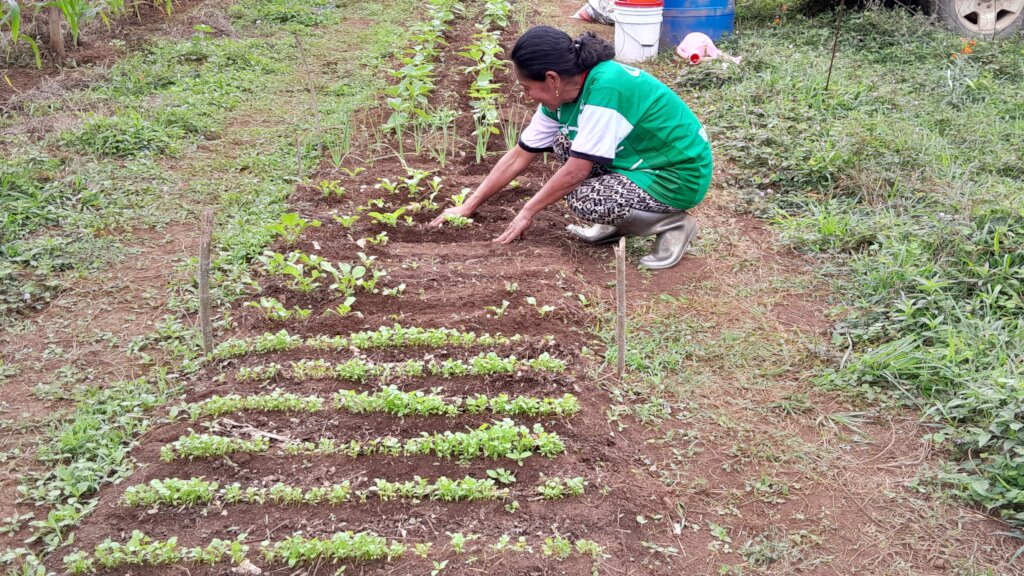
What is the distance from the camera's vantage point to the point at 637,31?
22.2 ft

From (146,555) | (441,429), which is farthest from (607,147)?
(146,555)

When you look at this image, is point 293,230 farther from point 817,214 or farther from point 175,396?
point 817,214

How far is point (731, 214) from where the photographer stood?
4.43 m

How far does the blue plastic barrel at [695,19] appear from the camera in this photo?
6.93 meters

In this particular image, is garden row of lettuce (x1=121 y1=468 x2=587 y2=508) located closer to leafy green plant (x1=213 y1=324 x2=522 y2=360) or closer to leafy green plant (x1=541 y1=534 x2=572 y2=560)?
leafy green plant (x1=541 y1=534 x2=572 y2=560)

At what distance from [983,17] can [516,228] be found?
541 cm

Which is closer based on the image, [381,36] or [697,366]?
[697,366]

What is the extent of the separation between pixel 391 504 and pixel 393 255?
167 centimetres

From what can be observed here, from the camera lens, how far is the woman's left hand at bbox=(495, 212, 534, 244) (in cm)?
379

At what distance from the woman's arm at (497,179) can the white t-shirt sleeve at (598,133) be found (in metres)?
0.39

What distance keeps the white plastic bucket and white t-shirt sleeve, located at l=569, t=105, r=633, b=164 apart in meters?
3.51

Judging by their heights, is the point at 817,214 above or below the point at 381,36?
below

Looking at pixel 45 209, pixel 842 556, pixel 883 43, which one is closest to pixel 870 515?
pixel 842 556

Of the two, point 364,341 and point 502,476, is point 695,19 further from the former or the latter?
point 502,476
